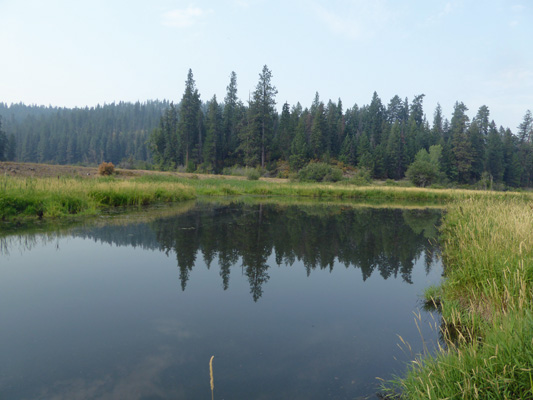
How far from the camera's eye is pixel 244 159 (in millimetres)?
66312

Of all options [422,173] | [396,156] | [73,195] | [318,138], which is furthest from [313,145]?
[73,195]

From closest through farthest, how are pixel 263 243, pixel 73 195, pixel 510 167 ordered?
pixel 263 243
pixel 73 195
pixel 510 167

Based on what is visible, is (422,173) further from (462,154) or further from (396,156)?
(462,154)

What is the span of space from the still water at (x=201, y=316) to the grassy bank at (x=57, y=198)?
2868mm

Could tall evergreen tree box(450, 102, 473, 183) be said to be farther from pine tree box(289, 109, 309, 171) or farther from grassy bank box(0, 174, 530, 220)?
grassy bank box(0, 174, 530, 220)

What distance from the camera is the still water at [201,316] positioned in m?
3.37

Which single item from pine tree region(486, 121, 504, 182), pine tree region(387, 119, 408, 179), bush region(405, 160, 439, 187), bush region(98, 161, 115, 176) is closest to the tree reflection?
bush region(98, 161, 115, 176)

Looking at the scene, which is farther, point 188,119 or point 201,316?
point 188,119

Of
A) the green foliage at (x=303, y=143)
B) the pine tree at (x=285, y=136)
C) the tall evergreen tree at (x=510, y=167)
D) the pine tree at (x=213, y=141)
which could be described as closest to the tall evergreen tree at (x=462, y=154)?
the green foliage at (x=303, y=143)

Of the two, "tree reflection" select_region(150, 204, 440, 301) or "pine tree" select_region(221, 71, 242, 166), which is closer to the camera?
"tree reflection" select_region(150, 204, 440, 301)

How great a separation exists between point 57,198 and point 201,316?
1135 cm

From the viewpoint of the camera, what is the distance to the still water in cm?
Result: 337

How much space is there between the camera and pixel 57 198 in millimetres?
13320

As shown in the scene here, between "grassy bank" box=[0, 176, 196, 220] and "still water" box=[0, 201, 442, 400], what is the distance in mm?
2868
